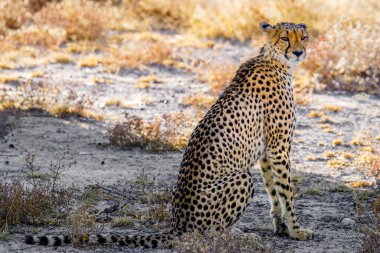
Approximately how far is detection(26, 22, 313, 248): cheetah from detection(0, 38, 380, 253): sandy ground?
0.30m

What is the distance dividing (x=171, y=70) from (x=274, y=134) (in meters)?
7.59

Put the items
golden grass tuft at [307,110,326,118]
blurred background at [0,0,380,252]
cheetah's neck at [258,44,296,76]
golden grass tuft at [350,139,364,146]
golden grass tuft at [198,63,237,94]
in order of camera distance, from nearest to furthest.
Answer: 1. cheetah's neck at [258,44,296,76]
2. blurred background at [0,0,380,252]
3. golden grass tuft at [350,139,364,146]
4. golden grass tuft at [307,110,326,118]
5. golden grass tuft at [198,63,237,94]

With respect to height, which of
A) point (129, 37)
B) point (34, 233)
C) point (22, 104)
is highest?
point (129, 37)

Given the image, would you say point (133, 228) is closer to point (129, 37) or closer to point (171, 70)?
point (171, 70)

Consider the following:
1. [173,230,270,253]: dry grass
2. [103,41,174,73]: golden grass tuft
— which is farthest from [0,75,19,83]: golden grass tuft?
[173,230,270,253]: dry grass

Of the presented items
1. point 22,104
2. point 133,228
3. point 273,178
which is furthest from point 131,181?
point 22,104

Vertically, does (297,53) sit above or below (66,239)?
above

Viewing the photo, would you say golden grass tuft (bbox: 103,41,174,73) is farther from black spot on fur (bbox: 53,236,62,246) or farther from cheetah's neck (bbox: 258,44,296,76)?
black spot on fur (bbox: 53,236,62,246)

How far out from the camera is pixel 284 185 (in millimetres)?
5906

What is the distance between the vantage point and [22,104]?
10.2 metres

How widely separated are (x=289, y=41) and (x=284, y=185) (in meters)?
1.06

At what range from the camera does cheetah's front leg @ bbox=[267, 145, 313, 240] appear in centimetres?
591

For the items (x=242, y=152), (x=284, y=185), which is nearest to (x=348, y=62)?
(x=284, y=185)

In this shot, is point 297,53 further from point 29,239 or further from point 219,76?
point 219,76
